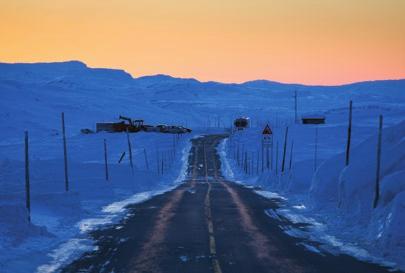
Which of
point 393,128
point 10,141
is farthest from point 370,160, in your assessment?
point 10,141

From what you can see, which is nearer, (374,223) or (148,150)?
(374,223)

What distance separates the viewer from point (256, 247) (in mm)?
18281

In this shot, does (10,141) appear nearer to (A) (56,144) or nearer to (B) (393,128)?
(A) (56,144)

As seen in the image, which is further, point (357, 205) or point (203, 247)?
point (357, 205)

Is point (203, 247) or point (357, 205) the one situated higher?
point (357, 205)

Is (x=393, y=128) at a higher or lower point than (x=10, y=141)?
higher

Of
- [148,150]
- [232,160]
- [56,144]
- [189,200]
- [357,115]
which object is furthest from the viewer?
[357,115]

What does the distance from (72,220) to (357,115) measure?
17874 centimetres

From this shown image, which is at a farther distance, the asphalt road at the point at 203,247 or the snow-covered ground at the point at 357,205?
the snow-covered ground at the point at 357,205

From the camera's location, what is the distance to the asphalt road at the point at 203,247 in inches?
598

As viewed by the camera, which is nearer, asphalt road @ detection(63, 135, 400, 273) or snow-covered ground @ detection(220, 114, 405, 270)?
asphalt road @ detection(63, 135, 400, 273)

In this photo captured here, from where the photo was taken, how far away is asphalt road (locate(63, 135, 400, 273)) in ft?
49.9

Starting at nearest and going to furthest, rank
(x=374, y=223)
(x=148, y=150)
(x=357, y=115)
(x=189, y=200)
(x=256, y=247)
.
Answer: (x=256, y=247) → (x=374, y=223) → (x=189, y=200) → (x=148, y=150) → (x=357, y=115)

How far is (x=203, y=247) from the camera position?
18359mm
